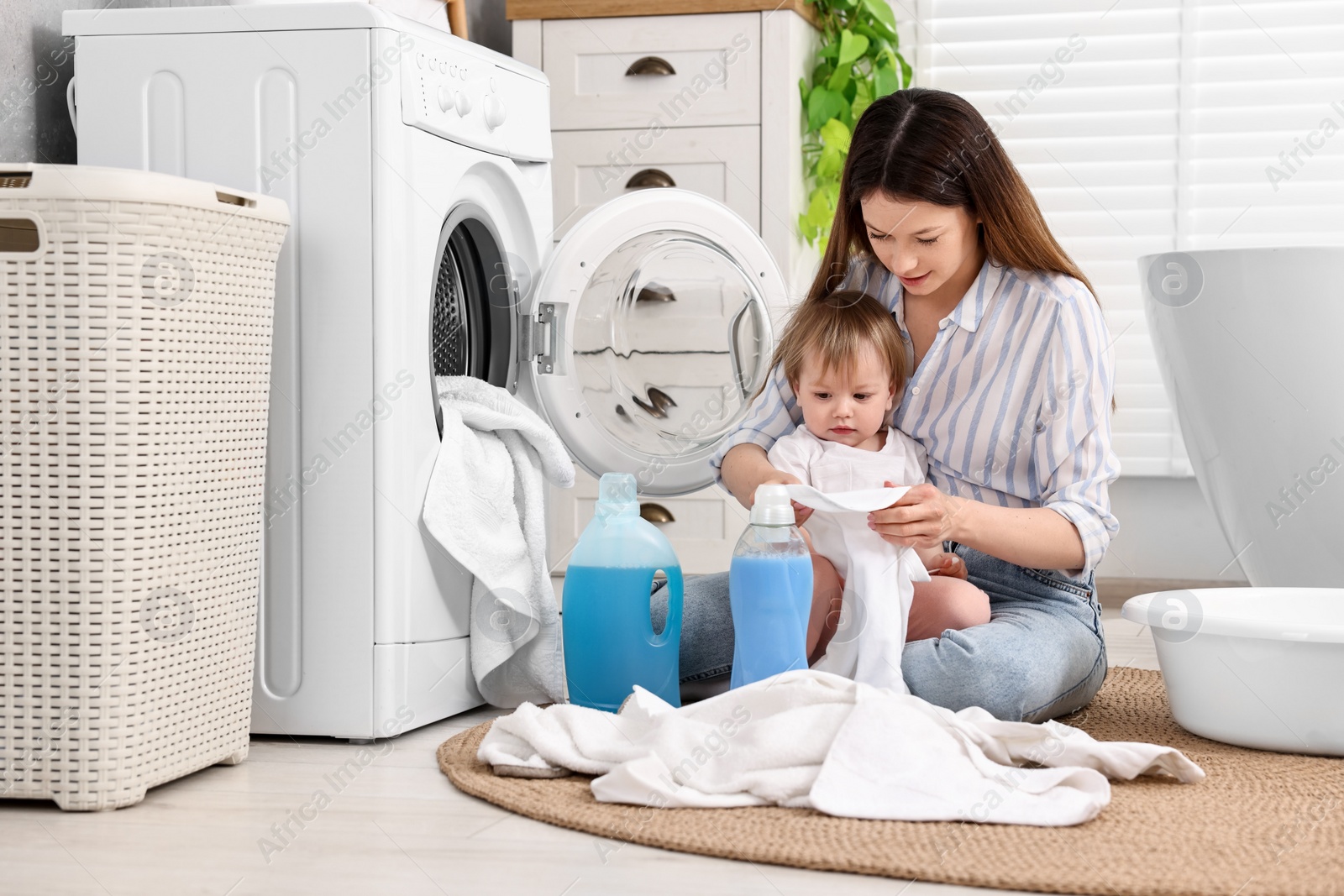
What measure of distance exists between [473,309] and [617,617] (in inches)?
20.3

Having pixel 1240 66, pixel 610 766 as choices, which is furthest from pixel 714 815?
pixel 1240 66

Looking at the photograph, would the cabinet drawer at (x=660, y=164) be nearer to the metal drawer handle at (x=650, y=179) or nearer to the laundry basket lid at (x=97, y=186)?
the metal drawer handle at (x=650, y=179)

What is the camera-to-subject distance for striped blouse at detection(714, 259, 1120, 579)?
153 cm

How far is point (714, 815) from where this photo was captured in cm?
118

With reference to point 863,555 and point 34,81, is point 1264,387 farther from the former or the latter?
point 34,81

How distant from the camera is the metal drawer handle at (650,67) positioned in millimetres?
2521

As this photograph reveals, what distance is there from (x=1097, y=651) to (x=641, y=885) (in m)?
0.79

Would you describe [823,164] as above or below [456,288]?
above

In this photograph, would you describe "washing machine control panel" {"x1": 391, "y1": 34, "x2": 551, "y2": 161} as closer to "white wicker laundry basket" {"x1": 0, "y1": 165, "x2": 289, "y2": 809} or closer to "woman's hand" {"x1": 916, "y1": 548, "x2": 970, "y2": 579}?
"white wicker laundry basket" {"x1": 0, "y1": 165, "x2": 289, "y2": 809}

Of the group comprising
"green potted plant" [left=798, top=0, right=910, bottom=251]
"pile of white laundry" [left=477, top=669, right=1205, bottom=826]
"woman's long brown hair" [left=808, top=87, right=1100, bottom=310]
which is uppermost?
"green potted plant" [left=798, top=0, right=910, bottom=251]

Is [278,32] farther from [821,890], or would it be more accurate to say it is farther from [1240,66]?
[1240,66]

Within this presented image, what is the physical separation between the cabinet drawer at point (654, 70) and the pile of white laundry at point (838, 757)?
1.47 metres

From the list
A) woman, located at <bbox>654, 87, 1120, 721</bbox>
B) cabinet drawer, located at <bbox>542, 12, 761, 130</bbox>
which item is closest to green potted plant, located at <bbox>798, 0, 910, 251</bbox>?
cabinet drawer, located at <bbox>542, 12, 761, 130</bbox>

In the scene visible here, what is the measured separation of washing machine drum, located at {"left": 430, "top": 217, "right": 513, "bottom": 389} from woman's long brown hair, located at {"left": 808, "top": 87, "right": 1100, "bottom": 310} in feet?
1.67
